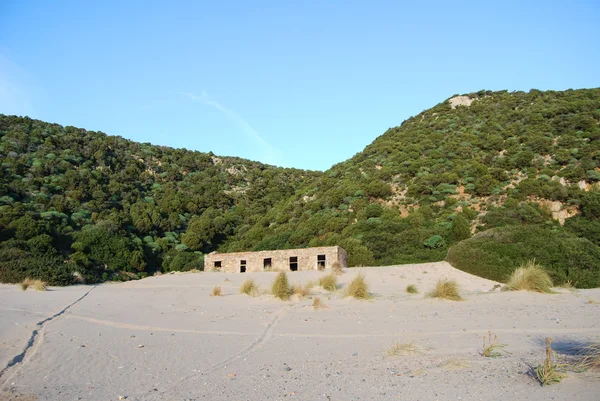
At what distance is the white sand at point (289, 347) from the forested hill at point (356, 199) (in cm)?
880

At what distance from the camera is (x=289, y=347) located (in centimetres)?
671

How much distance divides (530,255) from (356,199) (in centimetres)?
2136

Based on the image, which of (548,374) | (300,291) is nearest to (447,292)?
(300,291)

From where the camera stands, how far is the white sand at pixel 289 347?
4441mm

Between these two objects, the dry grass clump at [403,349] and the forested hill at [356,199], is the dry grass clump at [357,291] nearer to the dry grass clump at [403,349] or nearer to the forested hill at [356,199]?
the dry grass clump at [403,349]

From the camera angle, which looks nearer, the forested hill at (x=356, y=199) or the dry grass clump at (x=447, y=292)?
the dry grass clump at (x=447, y=292)

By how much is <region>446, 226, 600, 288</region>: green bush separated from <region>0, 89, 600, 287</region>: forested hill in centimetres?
7

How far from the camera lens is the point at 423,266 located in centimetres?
1770

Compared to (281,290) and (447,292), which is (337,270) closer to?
(281,290)

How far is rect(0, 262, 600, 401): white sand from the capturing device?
444 centimetres

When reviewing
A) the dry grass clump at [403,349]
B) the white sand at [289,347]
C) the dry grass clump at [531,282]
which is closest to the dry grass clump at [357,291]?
the white sand at [289,347]

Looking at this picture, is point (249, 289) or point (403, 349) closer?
point (403, 349)

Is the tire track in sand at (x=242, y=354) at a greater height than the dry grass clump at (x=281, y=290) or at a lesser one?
lesser

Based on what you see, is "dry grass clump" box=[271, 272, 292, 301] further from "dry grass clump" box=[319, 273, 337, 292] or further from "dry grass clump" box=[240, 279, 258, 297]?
"dry grass clump" box=[319, 273, 337, 292]
